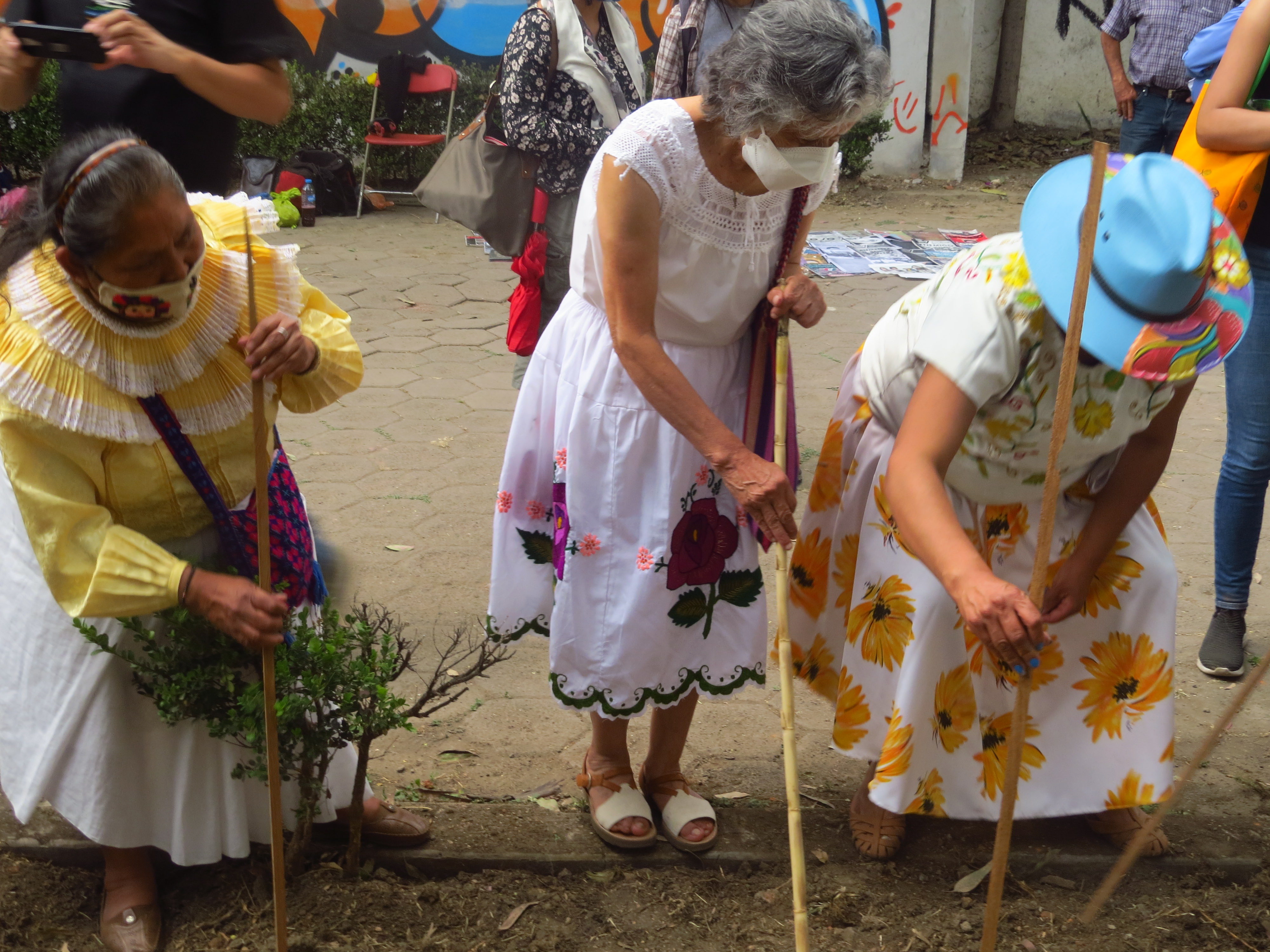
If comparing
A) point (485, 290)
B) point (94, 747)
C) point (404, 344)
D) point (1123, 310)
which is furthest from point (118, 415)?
point (485, 290)

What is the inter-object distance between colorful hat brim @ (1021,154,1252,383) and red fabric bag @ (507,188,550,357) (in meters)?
2.20

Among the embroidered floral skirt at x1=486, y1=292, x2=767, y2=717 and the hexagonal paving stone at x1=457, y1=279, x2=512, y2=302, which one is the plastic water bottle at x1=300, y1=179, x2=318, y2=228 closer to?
the hexagonal paving stone at x1=457, y1=279, x2=512, y2=302

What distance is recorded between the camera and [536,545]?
2.54 m

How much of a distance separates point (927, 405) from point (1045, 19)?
11013 mm

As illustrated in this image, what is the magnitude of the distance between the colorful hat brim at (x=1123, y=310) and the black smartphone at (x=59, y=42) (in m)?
1.72

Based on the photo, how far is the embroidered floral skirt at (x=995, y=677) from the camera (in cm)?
241

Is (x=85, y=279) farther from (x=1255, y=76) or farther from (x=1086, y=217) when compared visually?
(x=1255, y=76)

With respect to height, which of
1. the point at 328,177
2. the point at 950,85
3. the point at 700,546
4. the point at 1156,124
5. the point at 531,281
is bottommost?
the point at 328,177

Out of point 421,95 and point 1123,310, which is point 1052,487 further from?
point 421,95

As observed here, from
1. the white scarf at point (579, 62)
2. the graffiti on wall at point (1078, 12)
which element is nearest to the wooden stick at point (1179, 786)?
the white scarf at point (579, 62)

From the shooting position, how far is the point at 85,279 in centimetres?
182

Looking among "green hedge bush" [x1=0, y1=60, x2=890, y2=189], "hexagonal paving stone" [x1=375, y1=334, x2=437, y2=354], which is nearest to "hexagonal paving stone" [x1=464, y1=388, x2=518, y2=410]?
"hexagonal paving stone" [x1=375, y1=334, x2=437, y2=354]

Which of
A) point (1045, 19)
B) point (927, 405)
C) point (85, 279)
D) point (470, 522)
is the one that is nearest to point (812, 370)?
point (470, 522)

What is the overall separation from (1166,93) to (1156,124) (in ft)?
0.53
